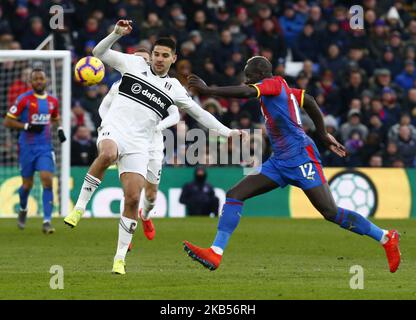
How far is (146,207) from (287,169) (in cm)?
417

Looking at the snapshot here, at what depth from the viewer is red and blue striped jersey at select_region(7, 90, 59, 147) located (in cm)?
1758

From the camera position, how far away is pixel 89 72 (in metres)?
13.1

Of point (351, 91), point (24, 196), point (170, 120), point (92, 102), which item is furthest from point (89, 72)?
point (351, 91)

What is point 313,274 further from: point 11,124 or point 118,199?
point 118,199

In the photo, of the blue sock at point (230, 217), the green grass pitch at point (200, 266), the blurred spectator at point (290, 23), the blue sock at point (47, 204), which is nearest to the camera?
the green grass pitch at point (200, 266)

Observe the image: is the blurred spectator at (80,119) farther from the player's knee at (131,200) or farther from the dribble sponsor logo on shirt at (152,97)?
the player's knee at (131,200)

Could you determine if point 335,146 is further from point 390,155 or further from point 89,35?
point 89,35

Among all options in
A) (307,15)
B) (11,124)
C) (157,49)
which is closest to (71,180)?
(11,124)

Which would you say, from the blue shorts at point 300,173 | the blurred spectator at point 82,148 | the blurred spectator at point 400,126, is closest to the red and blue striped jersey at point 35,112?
the blurred spectator at point 82,148

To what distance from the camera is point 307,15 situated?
87.8 feet

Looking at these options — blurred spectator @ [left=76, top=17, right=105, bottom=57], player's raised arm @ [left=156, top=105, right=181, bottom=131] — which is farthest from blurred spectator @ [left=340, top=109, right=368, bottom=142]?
player's raised arm @ [left=156, top=105, right=181, bottom=131]

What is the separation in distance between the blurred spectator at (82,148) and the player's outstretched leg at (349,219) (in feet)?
36.5

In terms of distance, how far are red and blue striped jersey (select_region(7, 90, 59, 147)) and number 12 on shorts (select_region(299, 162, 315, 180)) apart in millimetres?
7124

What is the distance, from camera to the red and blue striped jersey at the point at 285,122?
1150cm
